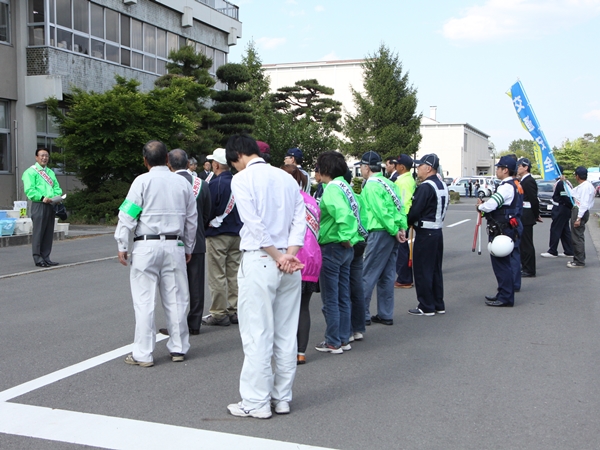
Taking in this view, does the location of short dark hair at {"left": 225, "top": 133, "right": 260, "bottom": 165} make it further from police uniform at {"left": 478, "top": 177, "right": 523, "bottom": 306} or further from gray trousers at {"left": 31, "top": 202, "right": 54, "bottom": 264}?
gray trousers at {"left": 31, "top": 202, "right": 54, "bottom": 264}

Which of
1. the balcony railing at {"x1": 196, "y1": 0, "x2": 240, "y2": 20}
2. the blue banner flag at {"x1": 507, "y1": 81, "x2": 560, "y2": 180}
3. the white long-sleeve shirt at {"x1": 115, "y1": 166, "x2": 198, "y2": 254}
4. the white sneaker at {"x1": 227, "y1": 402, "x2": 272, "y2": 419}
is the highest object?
the balcony railing at {"x1": 196, "y1": 0, "x2": 240, "y2": 20}

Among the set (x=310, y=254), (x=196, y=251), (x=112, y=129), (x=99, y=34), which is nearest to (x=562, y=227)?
(x=196, y=251)

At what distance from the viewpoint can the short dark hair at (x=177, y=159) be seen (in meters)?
6.53

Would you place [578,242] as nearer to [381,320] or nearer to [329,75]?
[381,320]

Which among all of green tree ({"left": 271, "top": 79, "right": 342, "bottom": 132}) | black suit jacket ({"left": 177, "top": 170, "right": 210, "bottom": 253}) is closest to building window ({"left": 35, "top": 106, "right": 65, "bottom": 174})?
black suit jacket ({"left": 177, "top": 170, "right": 210, "bottom": 253})

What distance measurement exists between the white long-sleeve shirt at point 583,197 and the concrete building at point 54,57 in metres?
15.0

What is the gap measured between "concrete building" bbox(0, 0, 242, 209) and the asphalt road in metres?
14.0

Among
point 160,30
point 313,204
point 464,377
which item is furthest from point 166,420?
point 160,30

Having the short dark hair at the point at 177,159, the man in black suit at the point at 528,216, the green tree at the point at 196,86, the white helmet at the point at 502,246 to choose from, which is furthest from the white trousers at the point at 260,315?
the green tree at the point at 196,86

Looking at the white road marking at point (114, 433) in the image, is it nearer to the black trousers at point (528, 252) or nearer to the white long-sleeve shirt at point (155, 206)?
the white long-sleeve shirt at point (155, 206)

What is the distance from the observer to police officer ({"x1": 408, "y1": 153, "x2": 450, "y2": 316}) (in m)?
7.81

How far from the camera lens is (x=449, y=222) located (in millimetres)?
24078

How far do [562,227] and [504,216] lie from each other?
5281mm

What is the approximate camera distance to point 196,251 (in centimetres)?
668
